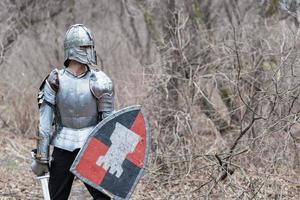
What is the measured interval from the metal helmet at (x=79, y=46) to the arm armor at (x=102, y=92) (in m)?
0.12

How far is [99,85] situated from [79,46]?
30 centimetres

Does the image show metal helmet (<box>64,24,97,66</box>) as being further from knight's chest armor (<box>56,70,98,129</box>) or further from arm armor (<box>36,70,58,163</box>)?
arm armor (<box>36,70,58,163</box>)

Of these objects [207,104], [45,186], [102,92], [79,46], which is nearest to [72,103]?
[102,92]

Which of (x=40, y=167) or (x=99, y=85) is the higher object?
(x=99, y=85)

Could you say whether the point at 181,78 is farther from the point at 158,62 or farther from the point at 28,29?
the point at 28,29

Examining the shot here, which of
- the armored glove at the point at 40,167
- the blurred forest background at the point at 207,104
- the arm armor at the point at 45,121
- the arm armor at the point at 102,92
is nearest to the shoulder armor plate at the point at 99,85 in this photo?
the arm armor at the point at 102,92

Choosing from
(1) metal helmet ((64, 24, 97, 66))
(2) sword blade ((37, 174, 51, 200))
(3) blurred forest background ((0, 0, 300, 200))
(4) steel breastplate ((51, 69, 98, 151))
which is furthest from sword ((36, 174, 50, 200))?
(3) blurred forest background ((0, 0, 300, 200))

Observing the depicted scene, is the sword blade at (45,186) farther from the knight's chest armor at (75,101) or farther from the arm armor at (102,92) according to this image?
the arm armor at (102,92)

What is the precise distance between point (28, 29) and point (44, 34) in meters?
0.34

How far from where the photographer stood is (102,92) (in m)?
4.66

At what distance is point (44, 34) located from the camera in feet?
44.7

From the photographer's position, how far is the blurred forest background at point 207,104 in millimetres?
6617

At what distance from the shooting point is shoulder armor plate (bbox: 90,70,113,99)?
4.65 m

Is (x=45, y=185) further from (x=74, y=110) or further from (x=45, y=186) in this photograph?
(x=74, y=110)
